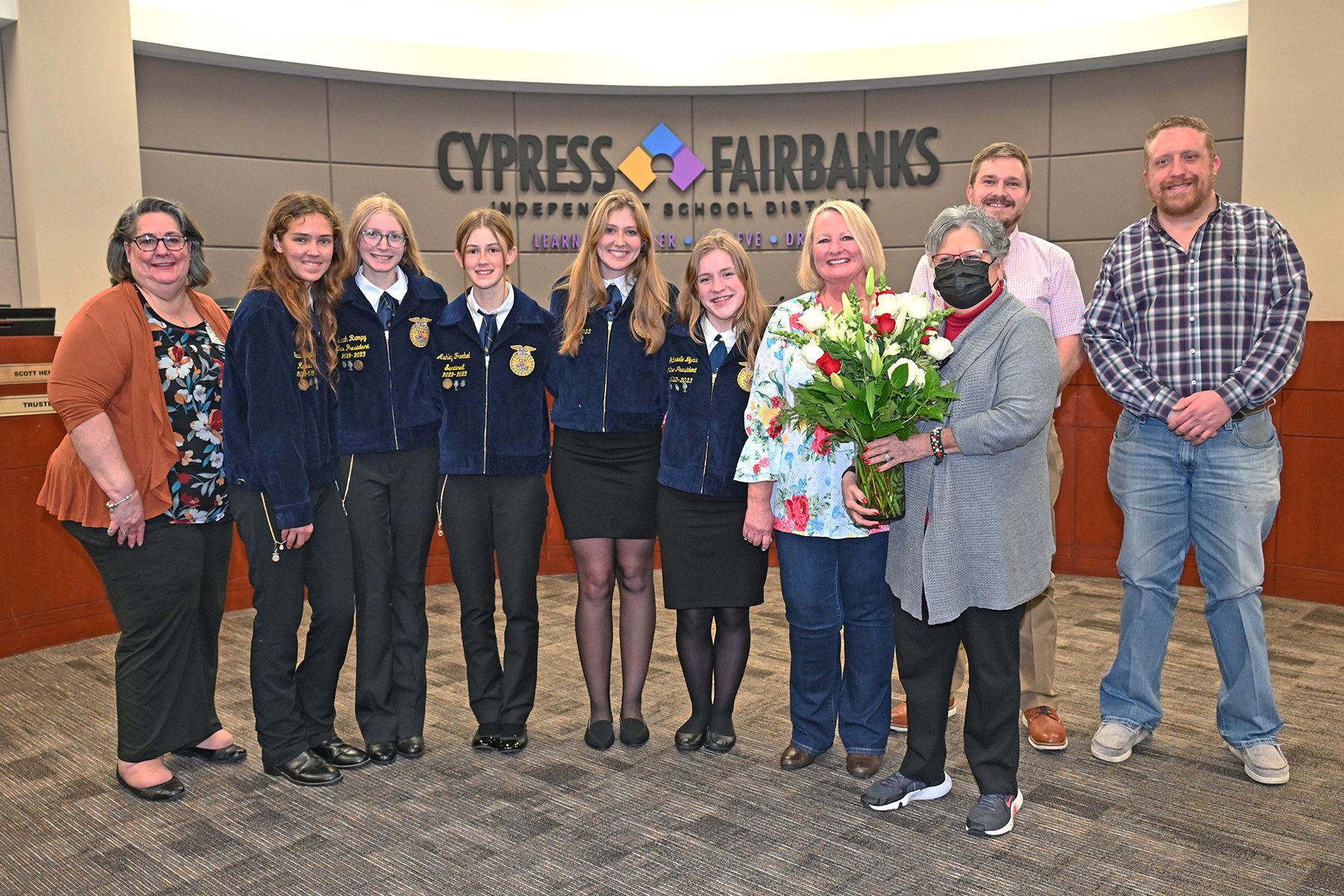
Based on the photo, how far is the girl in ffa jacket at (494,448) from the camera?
3.39m

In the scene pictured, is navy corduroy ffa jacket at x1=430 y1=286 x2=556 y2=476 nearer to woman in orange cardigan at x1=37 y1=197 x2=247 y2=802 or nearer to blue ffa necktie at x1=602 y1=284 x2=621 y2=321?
blue ffa necktie at x1=602 y1=284 x2=621 y2=321

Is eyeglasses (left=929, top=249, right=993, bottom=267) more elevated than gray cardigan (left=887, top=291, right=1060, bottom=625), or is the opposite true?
eyeglasses (left=929, top=249, right=993, bottom=267)

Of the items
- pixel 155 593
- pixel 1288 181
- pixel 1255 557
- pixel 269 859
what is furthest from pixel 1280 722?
pixel 1288 181

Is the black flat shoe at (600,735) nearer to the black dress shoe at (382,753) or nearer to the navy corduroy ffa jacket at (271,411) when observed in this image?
the black dress shoe at (382,753)

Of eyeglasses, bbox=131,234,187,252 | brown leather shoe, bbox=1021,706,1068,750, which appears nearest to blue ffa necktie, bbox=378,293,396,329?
eyeglasses, bbox=131,234,187,252

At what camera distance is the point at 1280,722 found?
319cm

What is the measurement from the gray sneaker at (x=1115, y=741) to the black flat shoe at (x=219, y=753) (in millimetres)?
2867

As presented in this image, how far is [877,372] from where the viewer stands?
255cm

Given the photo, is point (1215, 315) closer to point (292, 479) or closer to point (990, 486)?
point (990, 486)

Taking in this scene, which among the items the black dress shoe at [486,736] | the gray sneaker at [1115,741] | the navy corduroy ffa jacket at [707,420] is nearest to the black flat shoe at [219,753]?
the black dress shoe at [486,736]

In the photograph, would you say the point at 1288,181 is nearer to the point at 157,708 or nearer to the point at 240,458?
the point at 240,458

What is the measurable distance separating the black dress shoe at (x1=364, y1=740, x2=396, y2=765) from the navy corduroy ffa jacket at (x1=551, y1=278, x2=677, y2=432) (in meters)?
1.24

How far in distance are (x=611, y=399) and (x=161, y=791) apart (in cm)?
186

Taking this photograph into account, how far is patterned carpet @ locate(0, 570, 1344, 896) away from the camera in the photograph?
2.60m
